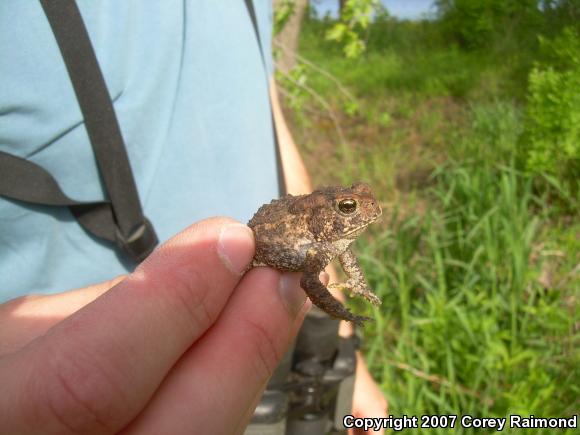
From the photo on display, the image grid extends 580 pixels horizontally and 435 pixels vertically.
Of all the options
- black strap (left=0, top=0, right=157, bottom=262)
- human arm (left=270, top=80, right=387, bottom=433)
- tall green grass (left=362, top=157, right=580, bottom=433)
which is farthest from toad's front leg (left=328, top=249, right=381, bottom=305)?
tall green grass (left=362, top=157, right=580, bottom=433)

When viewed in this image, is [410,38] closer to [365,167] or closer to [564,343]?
[365,167]

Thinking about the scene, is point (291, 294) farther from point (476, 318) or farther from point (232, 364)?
point (476, 318)

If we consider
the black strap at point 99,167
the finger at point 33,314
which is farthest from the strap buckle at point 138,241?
the finger at point 33,314

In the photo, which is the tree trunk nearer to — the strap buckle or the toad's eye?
the strap buckle

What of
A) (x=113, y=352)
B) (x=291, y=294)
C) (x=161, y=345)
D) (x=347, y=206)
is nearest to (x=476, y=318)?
(x=347, y=206)

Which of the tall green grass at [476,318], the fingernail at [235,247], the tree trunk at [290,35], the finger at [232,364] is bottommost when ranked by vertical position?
the tall green grass at [476,318]

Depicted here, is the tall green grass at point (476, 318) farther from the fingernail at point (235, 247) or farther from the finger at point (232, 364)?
the fingernail at point (235, 247)
